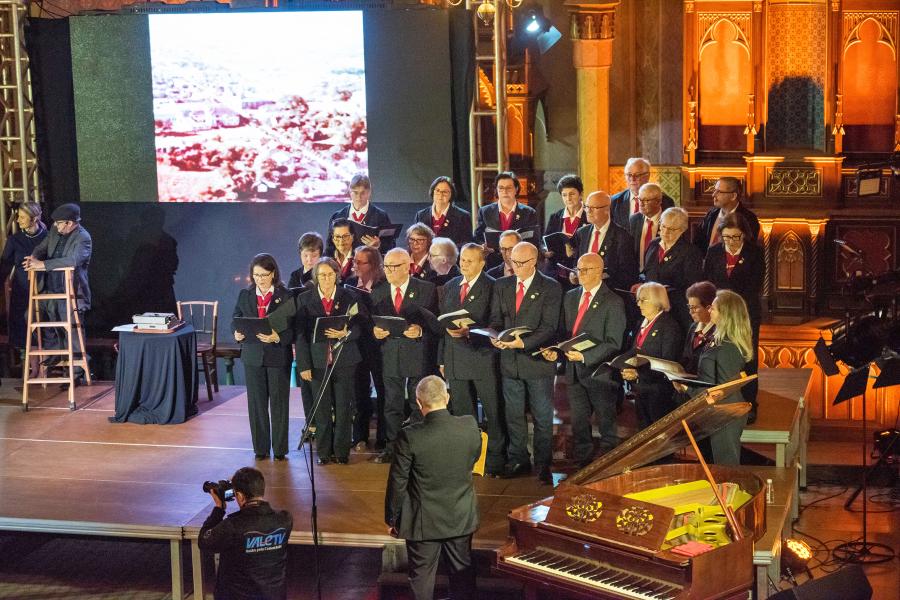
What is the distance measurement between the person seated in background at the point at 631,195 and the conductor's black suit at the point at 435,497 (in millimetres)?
2929

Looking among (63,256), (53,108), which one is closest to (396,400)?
(63,256)

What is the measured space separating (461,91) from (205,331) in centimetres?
276

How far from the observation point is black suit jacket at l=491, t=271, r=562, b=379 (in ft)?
23.8

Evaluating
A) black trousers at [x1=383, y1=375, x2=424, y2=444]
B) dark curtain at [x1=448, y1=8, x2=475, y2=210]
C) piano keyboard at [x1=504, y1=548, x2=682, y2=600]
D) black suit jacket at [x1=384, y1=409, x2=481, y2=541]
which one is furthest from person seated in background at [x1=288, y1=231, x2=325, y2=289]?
piano keyboard at [x1=504, y1=548, x2=682, y2=600]

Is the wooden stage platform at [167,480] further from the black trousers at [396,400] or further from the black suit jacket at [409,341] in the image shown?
the black suit jacket at [409,341]

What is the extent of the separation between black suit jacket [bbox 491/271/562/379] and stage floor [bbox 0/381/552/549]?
647 mm

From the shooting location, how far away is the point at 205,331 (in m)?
10.3

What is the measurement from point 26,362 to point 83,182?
2.35 m

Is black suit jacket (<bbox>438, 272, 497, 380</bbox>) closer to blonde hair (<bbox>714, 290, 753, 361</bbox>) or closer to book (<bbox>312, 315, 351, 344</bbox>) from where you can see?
book (<bbox>312, 315, 351, 344</bbox>)

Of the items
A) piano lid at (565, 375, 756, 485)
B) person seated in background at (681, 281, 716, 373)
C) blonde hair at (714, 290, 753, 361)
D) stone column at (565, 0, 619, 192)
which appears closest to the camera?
piano lid at (565, 375, 756, 485)

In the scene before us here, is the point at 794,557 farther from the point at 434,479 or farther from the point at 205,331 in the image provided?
the point at 205,331

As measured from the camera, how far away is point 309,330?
771 cm

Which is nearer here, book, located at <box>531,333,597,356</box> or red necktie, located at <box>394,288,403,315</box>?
book, located at <box>531,333,597,356</box>

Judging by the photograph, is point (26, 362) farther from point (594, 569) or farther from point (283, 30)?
point (594, 569)
